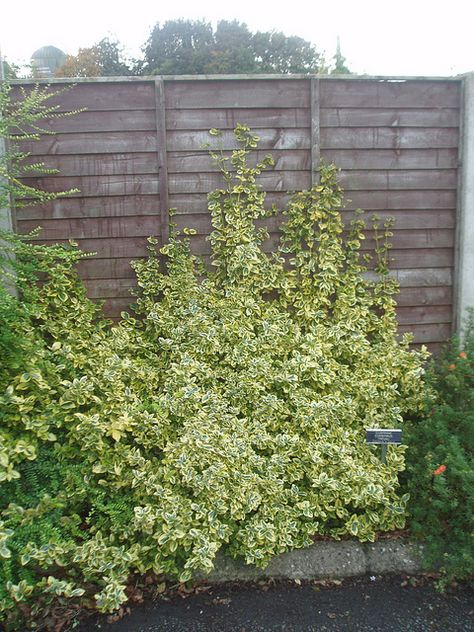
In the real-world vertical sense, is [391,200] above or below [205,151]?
below

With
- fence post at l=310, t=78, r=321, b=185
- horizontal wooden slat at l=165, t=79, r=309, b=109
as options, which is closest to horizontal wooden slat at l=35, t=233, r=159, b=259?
horizontal wooden slat at l=165, t=79, r=309, b=109

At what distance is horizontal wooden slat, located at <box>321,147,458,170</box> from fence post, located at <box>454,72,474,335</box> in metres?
0.09

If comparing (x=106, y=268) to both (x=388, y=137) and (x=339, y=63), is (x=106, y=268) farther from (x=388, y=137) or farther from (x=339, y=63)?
(x=339, y=63)

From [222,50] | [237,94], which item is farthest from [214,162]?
[222,50]

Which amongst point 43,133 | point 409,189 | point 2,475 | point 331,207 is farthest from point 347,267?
point 2,475

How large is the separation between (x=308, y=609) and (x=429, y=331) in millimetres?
2188

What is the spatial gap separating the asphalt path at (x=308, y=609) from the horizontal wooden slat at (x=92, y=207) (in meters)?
2.31

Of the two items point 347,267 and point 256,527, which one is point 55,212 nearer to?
point 347,267

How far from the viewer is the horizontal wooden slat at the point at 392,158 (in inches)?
141

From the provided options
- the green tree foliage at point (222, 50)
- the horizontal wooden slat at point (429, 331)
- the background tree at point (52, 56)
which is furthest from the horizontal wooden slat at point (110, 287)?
the background tree at point (52, 56)

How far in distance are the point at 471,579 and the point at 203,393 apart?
62.5 inches

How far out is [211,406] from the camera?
2797 mm

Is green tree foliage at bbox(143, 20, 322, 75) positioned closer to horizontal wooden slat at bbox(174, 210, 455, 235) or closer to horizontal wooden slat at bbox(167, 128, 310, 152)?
horizontal wooden slat at bbox(167, 128, 310, 152)

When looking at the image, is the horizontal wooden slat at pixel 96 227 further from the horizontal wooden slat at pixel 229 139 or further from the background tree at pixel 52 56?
the background tree at pixel 52 56
